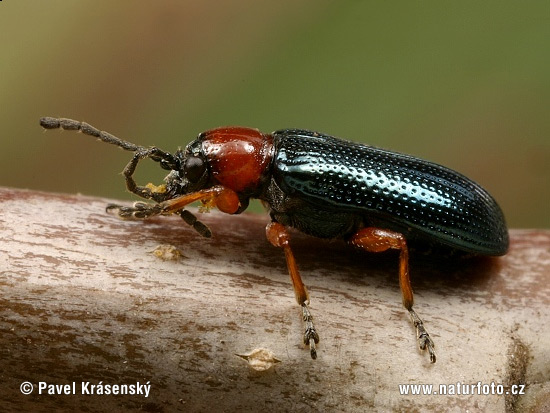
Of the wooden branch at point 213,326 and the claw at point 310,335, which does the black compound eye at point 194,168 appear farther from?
the claw at point 310,335

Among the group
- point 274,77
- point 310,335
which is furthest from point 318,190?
point 274,77

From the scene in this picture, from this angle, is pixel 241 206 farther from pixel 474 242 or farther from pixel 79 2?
pixel 79 2

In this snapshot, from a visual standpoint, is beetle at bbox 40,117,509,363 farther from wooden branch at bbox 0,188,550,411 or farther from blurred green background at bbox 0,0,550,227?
blurred green background at bbox 0,0,550,227

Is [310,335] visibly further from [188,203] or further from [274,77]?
[274,77]

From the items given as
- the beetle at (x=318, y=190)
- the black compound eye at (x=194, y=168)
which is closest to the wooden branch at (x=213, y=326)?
the beetle at (x=318, y=190)

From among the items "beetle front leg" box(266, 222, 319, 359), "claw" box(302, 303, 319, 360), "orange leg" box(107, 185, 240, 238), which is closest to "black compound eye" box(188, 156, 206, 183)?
"orange leg" box(107, 185, 240, 238)
